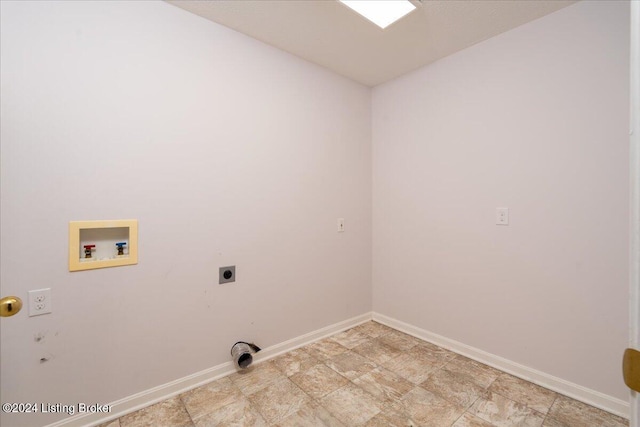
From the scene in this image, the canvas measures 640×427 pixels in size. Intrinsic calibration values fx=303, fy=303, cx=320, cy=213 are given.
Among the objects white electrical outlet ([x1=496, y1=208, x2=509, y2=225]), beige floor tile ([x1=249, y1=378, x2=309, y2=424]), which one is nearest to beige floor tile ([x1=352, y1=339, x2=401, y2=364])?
beige floor tile ([x1=249, y1=378, x2=309, y2=424])

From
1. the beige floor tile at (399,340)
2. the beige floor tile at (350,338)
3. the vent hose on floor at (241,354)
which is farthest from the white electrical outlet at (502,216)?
the vent hose on floor at (241,354)

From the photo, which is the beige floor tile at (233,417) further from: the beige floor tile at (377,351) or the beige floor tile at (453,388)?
the beige floor tile at (453,388)

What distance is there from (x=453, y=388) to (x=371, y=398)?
55 cm

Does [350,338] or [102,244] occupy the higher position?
[102,244]

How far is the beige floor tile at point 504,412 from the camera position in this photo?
5.44 feet

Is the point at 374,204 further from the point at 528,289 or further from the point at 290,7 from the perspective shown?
the point at 290,7

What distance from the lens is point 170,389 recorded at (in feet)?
6.17

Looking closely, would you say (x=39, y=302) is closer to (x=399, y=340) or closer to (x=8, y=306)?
(x=8, y=306)

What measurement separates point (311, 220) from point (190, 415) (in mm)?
1550

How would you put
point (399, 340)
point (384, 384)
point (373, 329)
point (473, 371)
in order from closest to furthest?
1. point (384, 384)
2. point (473, 371)
3. point (399, 340)
4. point (373, 329)

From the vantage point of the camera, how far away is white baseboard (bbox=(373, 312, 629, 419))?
5.71 ft

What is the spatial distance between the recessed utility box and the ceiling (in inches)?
55.7

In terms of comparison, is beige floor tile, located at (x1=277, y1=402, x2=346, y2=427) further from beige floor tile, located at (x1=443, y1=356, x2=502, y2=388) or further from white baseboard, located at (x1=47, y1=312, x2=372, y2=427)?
beige floor tile, located at (x1=443, y1=356, x2=502, y2=388)

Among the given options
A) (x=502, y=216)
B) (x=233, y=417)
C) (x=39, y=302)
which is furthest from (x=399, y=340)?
(x=39, y=302)
